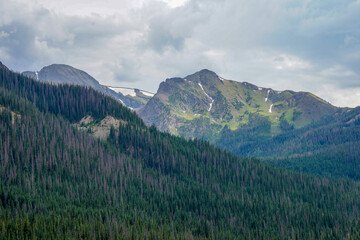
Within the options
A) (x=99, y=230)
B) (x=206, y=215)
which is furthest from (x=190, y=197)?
(x=99, y=230)

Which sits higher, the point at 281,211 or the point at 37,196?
the point at 37,196

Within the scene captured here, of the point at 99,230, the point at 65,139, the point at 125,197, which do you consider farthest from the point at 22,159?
the point at 99,230

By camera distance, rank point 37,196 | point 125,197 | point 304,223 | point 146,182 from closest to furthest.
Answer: point 37,196 < point 304,223 < point 125,197 < point 146,182

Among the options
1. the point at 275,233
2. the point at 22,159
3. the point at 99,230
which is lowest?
the point at 275,233

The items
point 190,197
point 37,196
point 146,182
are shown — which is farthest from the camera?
point 146,182

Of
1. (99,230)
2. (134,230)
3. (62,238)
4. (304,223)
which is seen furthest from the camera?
(304,223)

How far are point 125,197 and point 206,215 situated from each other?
4533cm

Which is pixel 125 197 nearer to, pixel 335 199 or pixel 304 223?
pixel 304 223

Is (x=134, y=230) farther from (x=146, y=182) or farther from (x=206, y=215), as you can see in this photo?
(x=146, y=182)

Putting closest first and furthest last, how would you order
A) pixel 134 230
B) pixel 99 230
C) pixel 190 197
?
pixel 99 230 → pixel 134 230 → pixel 190 197

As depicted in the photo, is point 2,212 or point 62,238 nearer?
point 62,238

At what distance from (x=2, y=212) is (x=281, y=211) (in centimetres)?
13462

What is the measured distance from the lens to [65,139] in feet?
647

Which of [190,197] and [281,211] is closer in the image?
[281,211]
